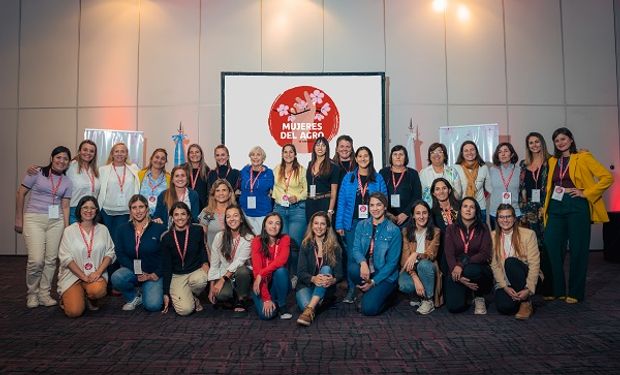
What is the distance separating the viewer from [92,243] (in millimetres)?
3557

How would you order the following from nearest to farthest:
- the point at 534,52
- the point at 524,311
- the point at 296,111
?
1. the point at 524,311
2. the point at 296,111
3. the point at 534,52

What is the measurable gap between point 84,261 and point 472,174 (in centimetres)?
352

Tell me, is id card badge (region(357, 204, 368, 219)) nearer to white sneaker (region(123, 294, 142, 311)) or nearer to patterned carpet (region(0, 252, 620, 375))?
patterned carpet (region(0, 252, 620, 375))

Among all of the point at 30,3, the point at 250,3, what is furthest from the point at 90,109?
the point at 250,3

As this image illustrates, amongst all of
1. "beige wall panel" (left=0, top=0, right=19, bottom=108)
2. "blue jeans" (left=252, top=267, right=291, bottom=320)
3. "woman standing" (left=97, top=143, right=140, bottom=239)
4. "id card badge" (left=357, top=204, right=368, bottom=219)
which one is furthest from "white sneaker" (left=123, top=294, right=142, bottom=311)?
"beige wall panel" (left=0, top=0, right=19, bottom=108)

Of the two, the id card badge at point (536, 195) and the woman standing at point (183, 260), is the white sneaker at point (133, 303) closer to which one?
the woman standing at point (183, 260)

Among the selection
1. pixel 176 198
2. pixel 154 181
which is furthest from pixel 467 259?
pixel 154 181

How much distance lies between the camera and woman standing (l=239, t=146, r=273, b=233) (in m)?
4.36

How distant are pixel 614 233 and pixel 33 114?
28.1 feet

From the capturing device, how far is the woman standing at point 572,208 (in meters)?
3.71

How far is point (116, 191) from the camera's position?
418cm

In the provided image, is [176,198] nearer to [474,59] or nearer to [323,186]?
[323,186]

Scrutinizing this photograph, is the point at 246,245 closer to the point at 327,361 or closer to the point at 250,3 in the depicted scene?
the point at 327,361

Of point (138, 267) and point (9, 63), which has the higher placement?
point (9, 63)
